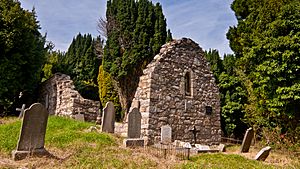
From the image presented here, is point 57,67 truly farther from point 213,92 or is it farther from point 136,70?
point 213,92

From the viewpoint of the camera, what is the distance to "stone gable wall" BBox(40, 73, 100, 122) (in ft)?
50.5

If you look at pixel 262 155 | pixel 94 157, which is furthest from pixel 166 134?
pixel 94 157

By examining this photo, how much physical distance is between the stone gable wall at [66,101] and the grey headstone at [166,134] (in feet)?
19.5

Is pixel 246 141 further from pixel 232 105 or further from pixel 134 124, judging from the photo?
pixel 232 105

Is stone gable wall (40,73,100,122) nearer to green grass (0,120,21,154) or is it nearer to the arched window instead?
green grass (0,120,21,154)

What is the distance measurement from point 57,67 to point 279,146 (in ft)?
66.7

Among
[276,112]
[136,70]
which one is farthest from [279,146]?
[136,70]

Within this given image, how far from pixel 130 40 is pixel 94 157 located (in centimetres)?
1611

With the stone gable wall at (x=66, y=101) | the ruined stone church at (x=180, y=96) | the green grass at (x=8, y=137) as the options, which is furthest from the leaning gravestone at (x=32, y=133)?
the stone gable wall at (x=66, y=101)

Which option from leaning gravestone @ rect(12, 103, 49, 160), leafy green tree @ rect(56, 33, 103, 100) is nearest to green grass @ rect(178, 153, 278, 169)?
leaning gravestone @ rect(12, 103, 49, 160)

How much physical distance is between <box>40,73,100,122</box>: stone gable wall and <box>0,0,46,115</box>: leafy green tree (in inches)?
59.1

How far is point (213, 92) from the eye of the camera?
44.0ft

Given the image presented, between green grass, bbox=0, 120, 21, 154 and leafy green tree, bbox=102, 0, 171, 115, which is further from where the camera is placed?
leafy green tree, bbox=102, 0, 171, 115

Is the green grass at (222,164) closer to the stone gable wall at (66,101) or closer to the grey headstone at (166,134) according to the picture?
→ the grey headstone at (166,134)
